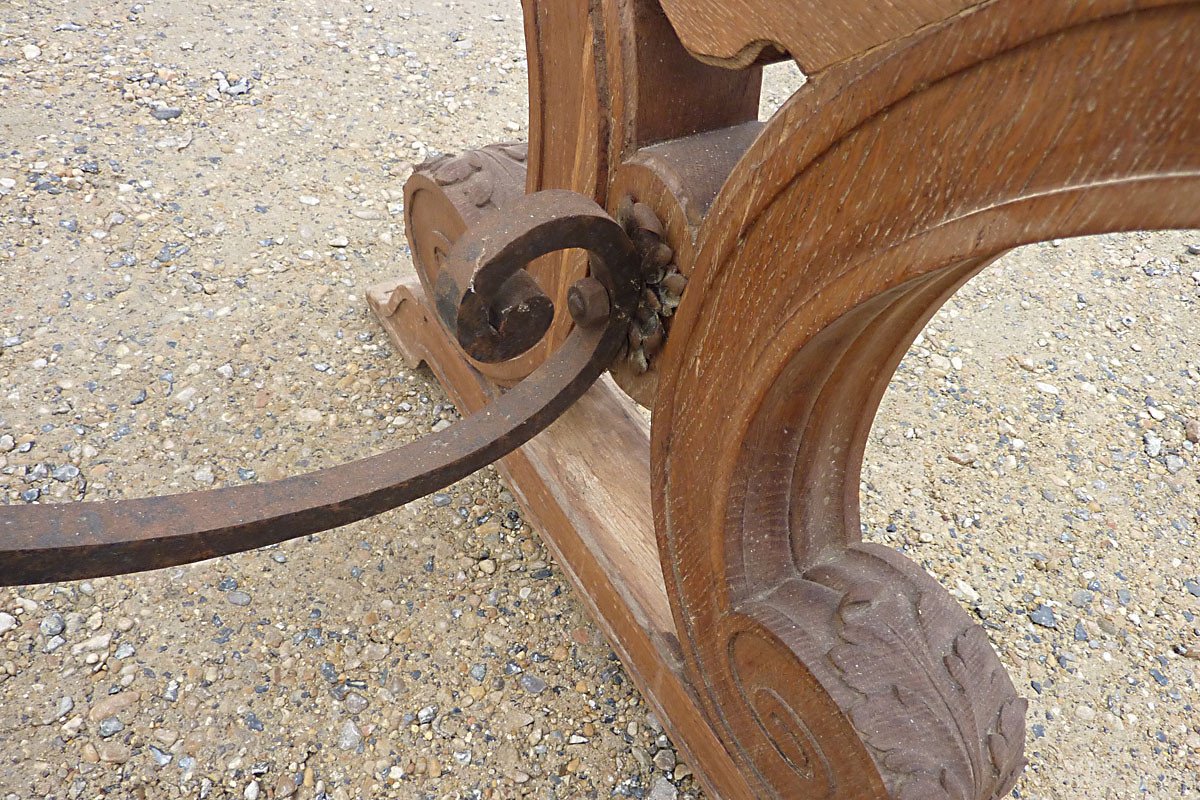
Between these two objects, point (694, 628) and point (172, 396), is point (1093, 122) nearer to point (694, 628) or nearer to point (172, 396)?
point (694, 628)

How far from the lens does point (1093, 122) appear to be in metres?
0.52

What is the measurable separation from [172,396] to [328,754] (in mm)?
788

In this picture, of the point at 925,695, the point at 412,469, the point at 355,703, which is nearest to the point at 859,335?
the point at 925,695

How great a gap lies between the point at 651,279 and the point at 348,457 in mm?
876

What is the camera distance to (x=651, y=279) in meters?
0.99

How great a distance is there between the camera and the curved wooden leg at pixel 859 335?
0.51m

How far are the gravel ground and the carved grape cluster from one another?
61cm

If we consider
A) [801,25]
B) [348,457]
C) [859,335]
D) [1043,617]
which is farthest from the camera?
[348,457]

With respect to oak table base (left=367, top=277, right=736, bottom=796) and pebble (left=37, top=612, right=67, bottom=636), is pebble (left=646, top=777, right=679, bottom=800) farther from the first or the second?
pebble (left=37, top=612, right=67, bottom=636)

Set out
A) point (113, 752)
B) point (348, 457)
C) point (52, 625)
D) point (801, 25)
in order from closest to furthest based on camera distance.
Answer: point (801, 25) → point (113, 752) → point (52, 625) → point (348, 457)

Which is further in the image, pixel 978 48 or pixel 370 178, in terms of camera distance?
pixel 370 178

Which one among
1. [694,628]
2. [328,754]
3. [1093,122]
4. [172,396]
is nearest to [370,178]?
[172,396]

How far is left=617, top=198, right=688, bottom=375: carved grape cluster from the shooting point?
96cm

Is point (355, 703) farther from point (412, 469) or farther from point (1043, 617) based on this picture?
point (1043, 617)
